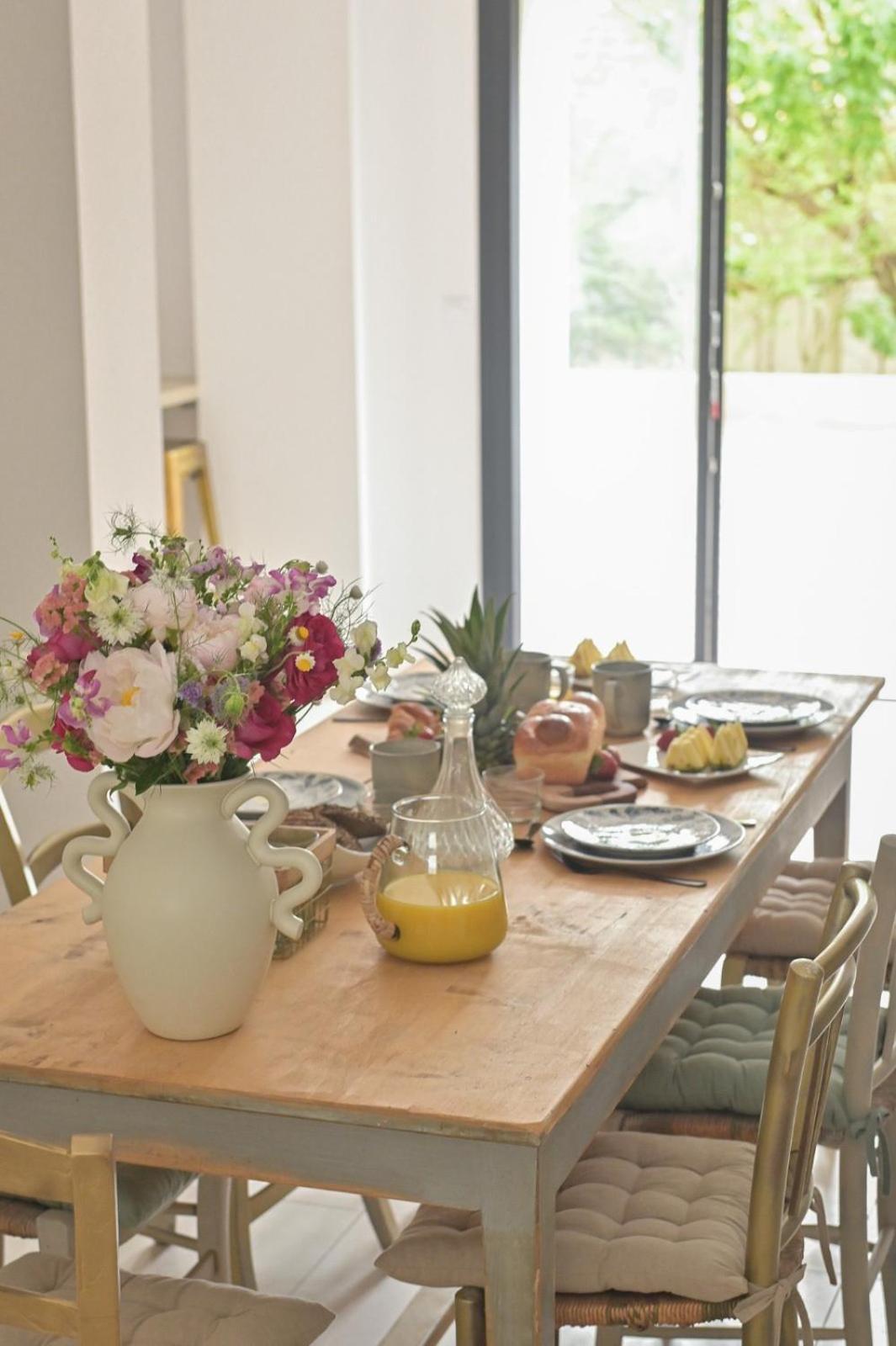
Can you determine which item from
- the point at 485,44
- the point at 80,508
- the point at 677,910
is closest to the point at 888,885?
the point at 677,910

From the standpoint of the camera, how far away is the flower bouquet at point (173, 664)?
1.55m

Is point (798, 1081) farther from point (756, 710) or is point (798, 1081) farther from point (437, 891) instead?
point (756, 710)

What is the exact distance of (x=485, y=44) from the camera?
4754 millimetres

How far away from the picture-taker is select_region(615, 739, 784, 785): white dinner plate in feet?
8.24

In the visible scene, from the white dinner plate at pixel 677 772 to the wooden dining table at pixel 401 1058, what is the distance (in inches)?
16.8

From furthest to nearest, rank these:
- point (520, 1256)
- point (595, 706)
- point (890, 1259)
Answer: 1. point (595, 706)
2. point (890, 1259)
3. point (520, 1256)

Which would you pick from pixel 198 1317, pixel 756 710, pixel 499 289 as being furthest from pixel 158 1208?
pixel 499 289

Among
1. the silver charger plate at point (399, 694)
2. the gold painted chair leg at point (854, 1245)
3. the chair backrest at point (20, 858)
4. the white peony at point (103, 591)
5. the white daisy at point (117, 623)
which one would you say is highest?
the white peony at point (103, 591)

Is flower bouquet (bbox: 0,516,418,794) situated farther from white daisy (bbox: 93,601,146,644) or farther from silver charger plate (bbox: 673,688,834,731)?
silver charger plate (bbox: 673,688,834,731)

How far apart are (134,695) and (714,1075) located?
951 mm

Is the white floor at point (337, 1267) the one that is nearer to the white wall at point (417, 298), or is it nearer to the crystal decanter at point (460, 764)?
the crystal decanter at point (460, 764)

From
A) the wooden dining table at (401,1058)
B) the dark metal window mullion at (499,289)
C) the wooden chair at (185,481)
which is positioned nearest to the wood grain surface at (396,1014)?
the wooden dining table at (401,1058)

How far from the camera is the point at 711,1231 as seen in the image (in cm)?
180

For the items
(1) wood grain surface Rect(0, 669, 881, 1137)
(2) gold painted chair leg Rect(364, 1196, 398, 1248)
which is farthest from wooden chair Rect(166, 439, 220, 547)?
(1) wood grain surface Rect(0, 669, 881, 1137)
